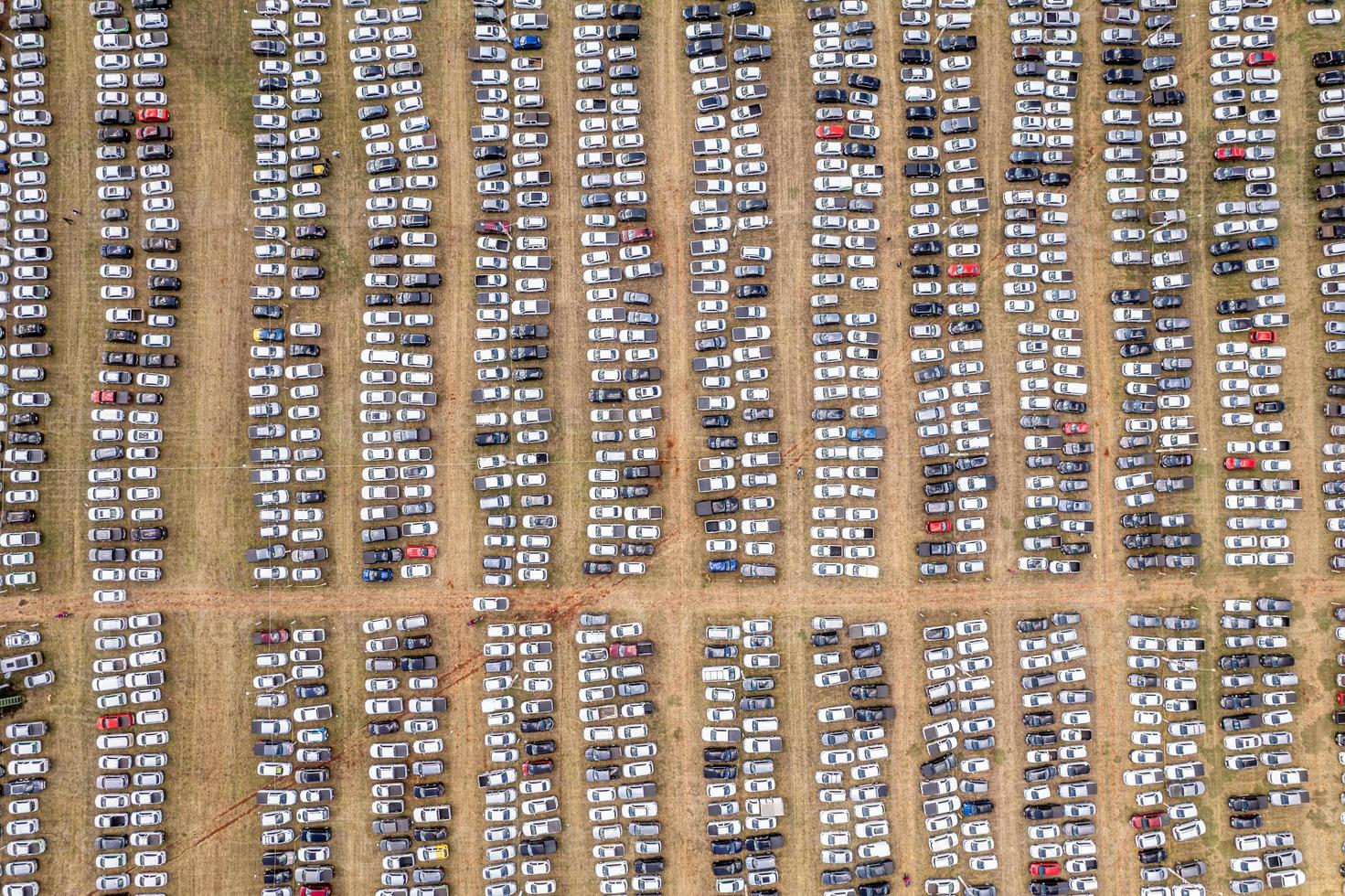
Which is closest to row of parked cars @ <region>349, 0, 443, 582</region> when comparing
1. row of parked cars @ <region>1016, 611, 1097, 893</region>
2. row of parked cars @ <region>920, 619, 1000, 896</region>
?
row of parked cars @ <region>920, 619, 1000, 896</region>

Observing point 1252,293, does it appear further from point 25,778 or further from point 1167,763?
point 25,778

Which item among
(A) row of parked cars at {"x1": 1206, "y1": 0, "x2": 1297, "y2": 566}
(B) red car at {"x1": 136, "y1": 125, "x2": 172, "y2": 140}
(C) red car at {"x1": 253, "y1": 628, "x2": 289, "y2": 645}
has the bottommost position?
(C) red car at {"x1": 253, "y1": 628, "x2": 289, "y2": 645}

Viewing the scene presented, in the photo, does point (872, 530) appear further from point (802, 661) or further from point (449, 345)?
point (449, 345)

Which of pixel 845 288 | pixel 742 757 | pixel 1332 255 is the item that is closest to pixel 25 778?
pixel 742 757

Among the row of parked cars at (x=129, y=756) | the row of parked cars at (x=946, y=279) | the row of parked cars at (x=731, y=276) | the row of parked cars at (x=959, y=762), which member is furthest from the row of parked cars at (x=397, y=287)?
the row of parked cars at (x=959, y=762)

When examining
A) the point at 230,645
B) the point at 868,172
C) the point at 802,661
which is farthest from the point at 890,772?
the point at 230,645

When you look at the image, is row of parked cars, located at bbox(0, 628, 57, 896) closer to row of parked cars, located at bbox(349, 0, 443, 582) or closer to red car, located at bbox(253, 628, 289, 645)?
red car, located at bbox(253, 628, 289, 645)
